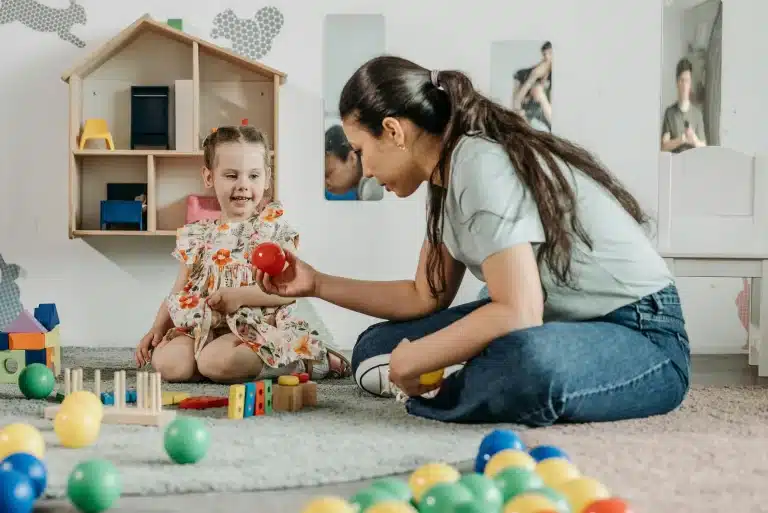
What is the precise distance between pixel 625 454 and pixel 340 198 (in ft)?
6.19

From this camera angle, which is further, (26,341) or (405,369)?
(26,341)

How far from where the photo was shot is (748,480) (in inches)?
39.0

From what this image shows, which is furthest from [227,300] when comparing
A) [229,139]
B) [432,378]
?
[432,378]

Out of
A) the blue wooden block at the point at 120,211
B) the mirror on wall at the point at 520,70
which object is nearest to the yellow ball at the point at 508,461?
the blue wooden block at the point at 120,211

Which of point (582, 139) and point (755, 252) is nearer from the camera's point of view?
point (755, 252)

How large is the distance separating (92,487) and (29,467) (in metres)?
0.08

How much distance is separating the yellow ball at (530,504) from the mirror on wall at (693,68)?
2.40 meters

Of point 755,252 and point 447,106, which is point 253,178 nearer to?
point 447,106

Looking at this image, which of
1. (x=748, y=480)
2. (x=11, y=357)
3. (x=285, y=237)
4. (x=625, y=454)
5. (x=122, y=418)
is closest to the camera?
(x=748, y=480)

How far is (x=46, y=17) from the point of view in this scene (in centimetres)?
283

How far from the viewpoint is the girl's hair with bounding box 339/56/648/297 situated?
1328mm

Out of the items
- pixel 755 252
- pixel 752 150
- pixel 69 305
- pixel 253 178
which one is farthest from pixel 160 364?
pixel 752 150

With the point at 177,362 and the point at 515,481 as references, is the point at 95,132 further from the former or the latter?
A: the point at 515,481

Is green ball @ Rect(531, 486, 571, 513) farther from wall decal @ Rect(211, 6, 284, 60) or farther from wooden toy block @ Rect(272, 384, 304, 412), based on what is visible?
wall decal @ Rect(211, 6, 284, 60)
